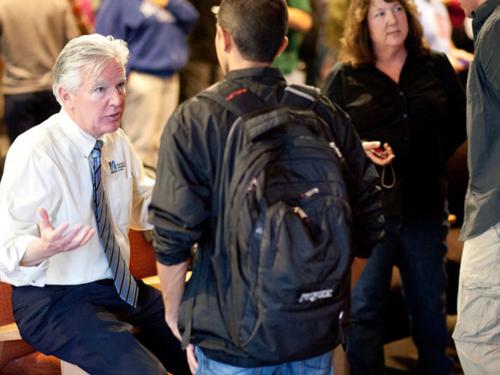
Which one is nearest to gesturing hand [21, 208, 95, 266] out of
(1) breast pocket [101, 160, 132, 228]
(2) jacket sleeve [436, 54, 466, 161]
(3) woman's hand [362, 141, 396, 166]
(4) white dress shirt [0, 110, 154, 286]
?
(4) white dress shirt [0, 110, 154, 286]

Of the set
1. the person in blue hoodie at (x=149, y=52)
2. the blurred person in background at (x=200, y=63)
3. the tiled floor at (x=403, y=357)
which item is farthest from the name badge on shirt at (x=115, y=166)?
the blurred person in background at (x=200, y=63)

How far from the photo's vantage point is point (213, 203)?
7.31ft

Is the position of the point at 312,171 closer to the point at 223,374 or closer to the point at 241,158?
the point at 241,158

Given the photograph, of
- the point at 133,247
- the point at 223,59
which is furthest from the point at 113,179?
the point at 223,59

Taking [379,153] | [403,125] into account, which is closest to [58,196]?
[379,153]

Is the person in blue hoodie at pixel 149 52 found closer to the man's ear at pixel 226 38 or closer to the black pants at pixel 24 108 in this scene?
the black pants at pixel 24 108

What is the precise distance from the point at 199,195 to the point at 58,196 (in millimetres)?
676

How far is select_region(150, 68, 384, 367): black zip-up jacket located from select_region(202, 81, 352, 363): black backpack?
3 centimetres

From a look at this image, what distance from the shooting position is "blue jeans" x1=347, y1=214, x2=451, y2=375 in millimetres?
3473

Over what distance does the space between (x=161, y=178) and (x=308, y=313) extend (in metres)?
0.47

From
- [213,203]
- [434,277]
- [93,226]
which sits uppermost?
[213,203]

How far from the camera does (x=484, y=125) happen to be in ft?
8.82

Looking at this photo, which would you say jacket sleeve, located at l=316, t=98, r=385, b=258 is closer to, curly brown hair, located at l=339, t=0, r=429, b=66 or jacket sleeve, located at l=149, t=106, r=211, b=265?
jacket sleeve, located at l=149, t=106, r=211, b=265

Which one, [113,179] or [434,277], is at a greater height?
[113,179]
